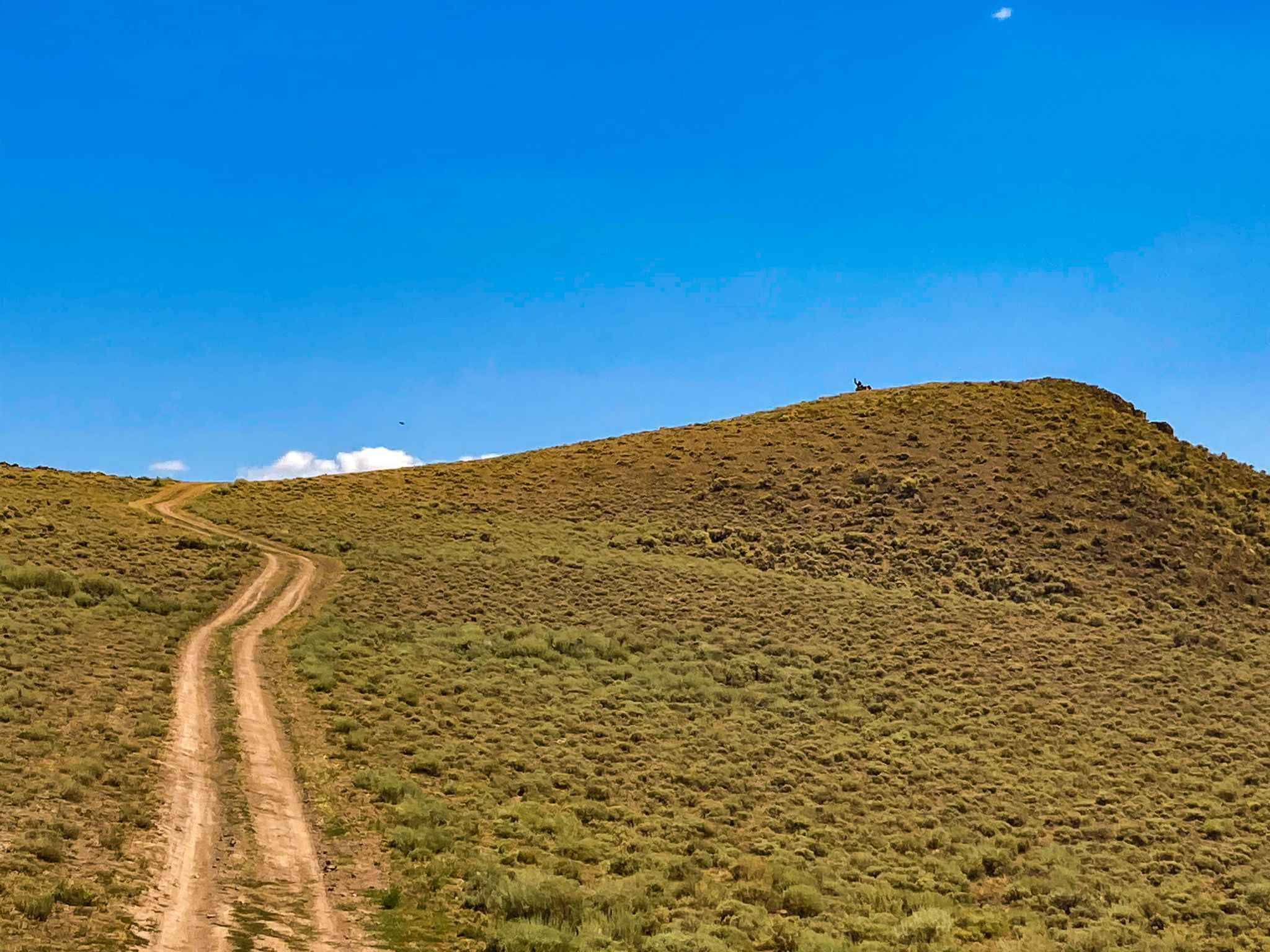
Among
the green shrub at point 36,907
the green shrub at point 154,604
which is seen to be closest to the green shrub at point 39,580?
the green shrub at point 154,604

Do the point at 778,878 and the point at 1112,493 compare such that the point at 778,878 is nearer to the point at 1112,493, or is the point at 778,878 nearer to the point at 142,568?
the point at 142,568

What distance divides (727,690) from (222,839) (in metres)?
15.8

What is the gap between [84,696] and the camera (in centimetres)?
2036

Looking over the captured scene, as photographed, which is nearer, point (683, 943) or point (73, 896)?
point (73, 896)

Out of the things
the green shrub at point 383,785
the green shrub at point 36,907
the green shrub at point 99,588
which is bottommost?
the green shrub at point 36,907

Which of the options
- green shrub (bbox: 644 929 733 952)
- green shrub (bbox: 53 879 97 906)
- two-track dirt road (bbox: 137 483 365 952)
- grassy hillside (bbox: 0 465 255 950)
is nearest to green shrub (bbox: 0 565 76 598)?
grassy hillside (bbox: 0 465 255 950)

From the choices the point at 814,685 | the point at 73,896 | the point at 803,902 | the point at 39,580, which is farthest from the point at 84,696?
the point at 814,685

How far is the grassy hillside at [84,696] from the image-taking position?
1152 cm

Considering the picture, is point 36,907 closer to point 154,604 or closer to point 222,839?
point 222,839

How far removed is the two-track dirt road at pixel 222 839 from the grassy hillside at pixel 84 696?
0.41m

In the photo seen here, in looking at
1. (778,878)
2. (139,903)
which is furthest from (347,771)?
(778,878)

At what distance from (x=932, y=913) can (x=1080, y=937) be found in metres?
2.24

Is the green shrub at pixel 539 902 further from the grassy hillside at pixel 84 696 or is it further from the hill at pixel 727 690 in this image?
the grassy hillside at pixel 84 696

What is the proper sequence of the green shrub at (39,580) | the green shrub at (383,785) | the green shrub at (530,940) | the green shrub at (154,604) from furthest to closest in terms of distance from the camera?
the green shrub at (154,604), the green shrub at (39,580), the green shrub at (383,785), the green shrub at (530,940)
